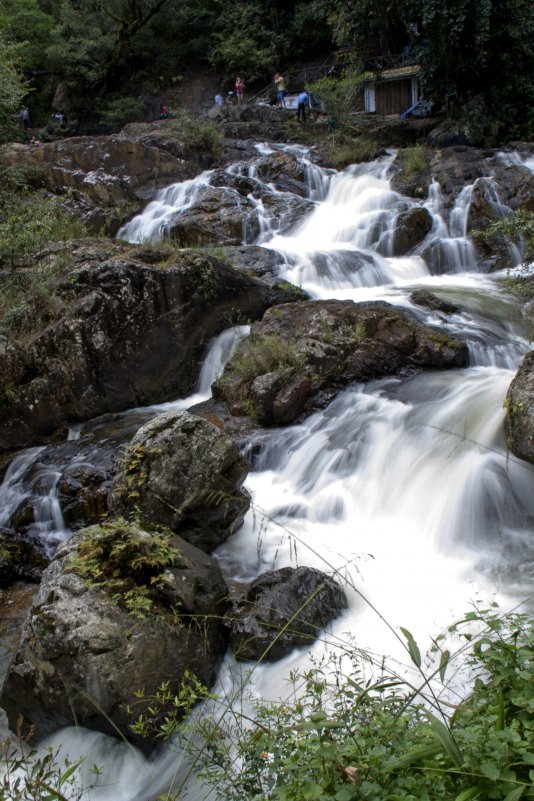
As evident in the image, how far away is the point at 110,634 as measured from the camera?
4.00m

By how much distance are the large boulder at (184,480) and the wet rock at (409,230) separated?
8.30 m

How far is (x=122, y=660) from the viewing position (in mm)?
3918

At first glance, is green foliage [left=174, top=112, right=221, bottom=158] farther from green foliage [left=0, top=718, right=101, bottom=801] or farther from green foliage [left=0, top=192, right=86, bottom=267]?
green foliage [left=0, top=718, right=101, bottom=801]

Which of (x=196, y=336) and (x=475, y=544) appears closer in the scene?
(x=475, y=544)

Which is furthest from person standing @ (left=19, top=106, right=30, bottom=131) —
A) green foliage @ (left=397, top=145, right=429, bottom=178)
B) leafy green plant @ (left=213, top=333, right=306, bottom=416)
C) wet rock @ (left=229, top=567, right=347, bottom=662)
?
wet rock @ (left=229, top=567, right=347, bottom=662)

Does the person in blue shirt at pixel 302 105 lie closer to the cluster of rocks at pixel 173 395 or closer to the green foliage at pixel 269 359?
the cluster of rocks at pixel 173 395

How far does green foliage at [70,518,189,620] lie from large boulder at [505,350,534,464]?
3.29 meters

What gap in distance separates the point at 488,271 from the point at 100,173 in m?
9.79

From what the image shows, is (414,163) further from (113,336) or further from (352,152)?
(113,336)

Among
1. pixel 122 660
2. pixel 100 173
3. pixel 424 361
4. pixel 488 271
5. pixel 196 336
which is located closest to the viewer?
pixel 122 660

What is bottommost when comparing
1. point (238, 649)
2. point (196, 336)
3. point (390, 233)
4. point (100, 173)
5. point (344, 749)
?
point (238, 649)

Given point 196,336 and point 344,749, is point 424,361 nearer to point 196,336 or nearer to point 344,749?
point 196,336

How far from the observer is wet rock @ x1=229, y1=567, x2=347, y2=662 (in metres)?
4.55

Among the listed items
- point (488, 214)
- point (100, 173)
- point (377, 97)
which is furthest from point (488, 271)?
point (377, 97)
